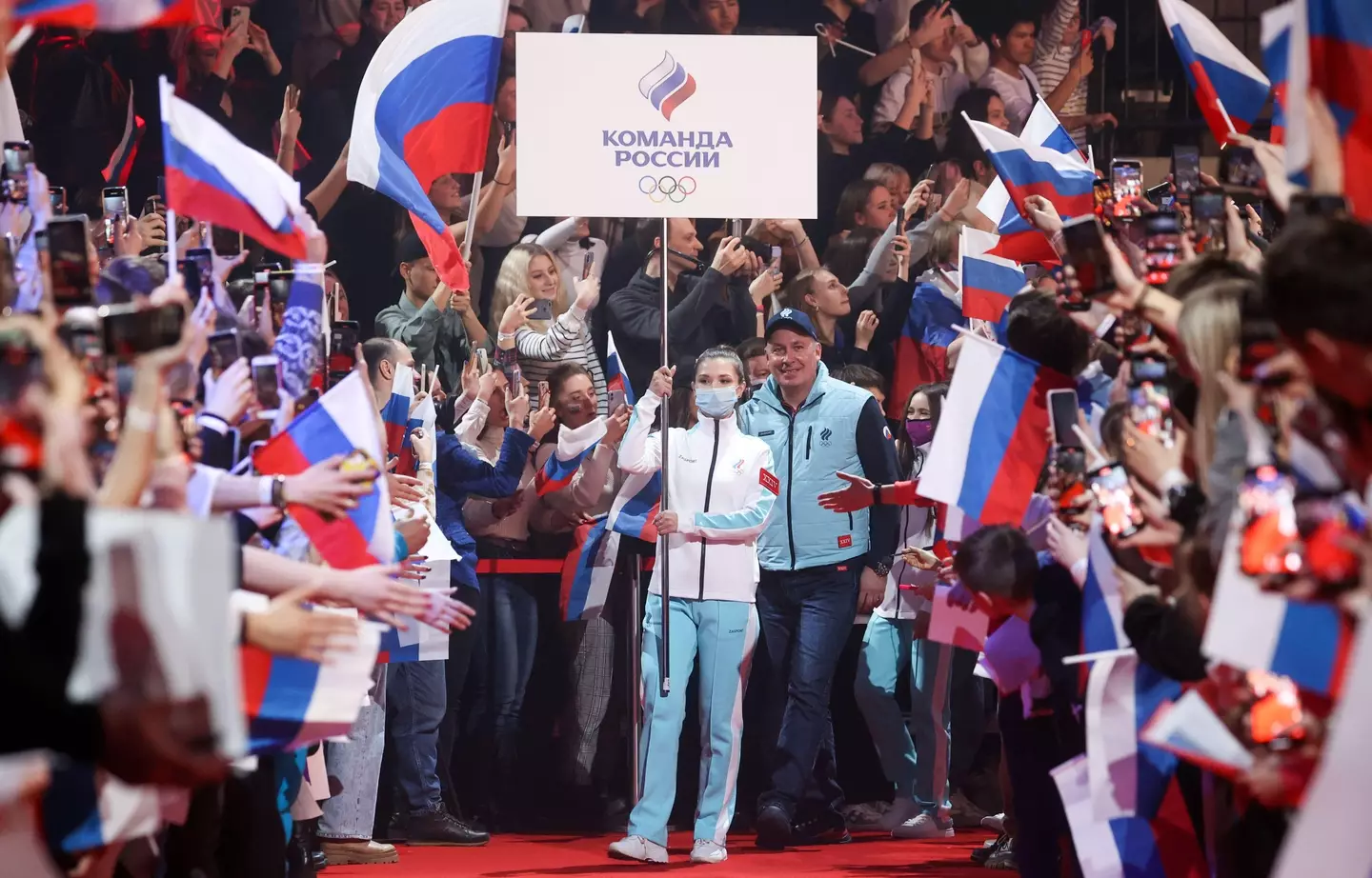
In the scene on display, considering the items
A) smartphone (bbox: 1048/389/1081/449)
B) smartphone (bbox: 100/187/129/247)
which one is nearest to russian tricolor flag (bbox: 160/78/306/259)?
smartphone (bbox: 100/187/129/247)

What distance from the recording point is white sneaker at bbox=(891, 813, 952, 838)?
8.28 meters

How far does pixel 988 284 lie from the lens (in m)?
7.14

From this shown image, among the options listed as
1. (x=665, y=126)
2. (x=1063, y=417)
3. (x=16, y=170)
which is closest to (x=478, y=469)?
(x=665, y=126)

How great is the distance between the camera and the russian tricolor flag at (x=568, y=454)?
798cm

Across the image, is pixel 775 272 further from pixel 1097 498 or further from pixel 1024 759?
pixel 1097 498

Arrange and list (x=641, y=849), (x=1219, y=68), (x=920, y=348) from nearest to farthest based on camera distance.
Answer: (x=1219, y=68) < (x=641, y=849) < (x=920, y=348)

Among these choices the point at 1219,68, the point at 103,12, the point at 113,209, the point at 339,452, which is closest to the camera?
the point at 103,12

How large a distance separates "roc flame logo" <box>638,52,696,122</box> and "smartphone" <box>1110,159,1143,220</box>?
2816 millimetres

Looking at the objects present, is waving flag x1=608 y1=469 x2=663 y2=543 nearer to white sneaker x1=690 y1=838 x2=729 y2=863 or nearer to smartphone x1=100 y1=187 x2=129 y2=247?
white sneaker x1=690 y1=838 x2=729 y2=863

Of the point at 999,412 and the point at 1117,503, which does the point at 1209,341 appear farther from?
the point at 999,412

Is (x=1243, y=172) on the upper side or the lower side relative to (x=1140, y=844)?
upper

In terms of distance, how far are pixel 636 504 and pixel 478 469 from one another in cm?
69

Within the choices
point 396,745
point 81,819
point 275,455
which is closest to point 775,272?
point 396,745

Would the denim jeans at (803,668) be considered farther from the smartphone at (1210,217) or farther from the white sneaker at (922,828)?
the smartphone at (1210,217)
